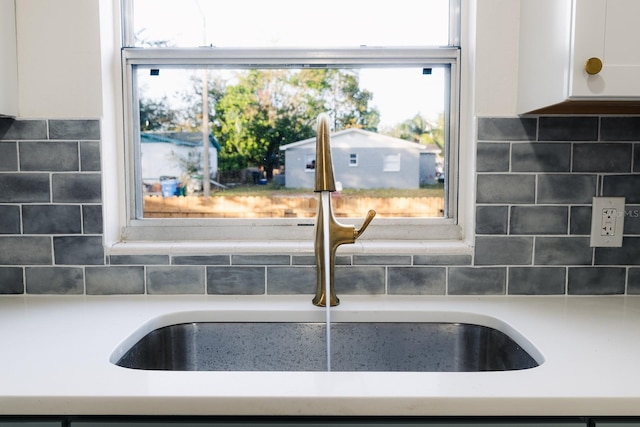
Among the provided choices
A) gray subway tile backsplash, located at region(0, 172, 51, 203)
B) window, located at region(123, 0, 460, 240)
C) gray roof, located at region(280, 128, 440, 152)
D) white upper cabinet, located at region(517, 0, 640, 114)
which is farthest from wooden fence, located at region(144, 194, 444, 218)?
white upper cabinet, located at region(517, 0, 640, 114)

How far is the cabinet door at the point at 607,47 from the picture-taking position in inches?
36.9

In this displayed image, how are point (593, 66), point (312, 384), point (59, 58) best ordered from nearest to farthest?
point (312, 384) → point (593, 66) → point (59, 58)

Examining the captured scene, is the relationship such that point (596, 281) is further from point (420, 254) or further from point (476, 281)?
point (420, 254)

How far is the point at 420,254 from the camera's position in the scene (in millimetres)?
1316

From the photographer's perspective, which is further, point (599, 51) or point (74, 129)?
point (74, 129)

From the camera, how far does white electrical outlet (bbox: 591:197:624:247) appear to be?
128cm

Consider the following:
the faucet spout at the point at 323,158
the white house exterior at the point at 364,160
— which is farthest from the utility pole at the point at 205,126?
the faucet spout at the point at 323,158

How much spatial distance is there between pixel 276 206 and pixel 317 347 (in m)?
0.45

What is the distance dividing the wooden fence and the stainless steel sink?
37 cm


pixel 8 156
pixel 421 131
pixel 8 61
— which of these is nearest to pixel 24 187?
pixel 8 156

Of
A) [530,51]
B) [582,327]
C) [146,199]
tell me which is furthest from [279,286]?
[530,51]

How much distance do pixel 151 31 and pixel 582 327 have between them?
4.41ft

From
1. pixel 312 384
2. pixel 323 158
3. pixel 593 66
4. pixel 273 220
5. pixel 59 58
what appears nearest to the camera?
pixel 312 384

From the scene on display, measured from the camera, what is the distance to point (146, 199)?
4.77ft
